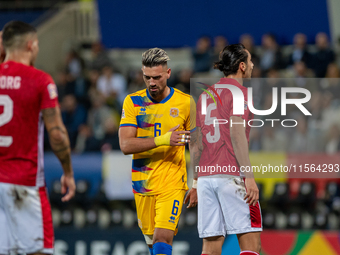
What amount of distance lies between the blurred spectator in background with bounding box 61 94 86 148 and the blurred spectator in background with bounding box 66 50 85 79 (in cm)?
169

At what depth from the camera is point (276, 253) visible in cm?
835

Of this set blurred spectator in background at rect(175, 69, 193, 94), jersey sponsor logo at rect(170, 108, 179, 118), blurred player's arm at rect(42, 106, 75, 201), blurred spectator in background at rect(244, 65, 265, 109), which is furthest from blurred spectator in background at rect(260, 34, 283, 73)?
blurred player's arm at rect(42, 106, 75, 201)

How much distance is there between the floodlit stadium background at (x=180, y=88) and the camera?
348 inches

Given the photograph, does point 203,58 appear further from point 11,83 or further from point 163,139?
point 11,83

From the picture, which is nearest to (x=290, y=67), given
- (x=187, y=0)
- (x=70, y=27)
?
(x=187, y=0)

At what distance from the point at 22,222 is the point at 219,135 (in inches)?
82.6

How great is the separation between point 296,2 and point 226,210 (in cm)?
1012

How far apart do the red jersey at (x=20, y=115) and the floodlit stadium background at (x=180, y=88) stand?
471cm

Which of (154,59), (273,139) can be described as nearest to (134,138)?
(154,59)

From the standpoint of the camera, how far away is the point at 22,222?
14.1ft

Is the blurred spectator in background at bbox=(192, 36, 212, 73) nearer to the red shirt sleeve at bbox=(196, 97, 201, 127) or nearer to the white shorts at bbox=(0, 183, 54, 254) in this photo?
the red shirt sleeve at bbox=(196, 97, 201, 127)

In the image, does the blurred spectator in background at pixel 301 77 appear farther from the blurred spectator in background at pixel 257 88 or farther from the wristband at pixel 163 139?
the wristband at pixel 163 139

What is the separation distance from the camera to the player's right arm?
207 inches

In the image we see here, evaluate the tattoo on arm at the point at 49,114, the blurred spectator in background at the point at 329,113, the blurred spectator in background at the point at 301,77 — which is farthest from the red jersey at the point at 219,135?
the blurred spectator in background at the point at 301,77
